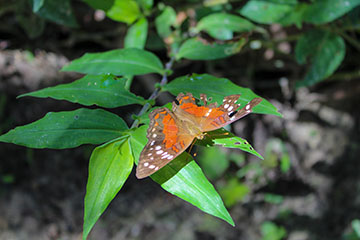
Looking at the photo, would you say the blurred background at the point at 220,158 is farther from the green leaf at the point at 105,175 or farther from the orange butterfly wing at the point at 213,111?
the green leaf at the point at 105,175

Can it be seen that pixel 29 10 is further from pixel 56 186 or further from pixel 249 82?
pixel 249 82

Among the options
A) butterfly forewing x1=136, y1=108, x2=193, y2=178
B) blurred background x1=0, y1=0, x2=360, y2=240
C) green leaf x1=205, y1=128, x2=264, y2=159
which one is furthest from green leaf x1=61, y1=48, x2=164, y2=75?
blurred background x1=0, y1=0, x2=360, y2=240

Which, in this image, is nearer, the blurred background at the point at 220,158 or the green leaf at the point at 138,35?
the green leaf at the point at 138,35

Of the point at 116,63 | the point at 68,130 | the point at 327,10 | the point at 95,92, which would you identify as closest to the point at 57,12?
A: the point at 116,63

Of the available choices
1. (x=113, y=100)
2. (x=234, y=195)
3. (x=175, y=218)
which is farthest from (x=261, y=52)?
(x=113, y=100)

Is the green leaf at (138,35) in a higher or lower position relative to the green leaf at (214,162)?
higher

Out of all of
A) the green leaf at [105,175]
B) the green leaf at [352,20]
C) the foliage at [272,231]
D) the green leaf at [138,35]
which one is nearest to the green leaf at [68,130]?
the green leaf at [105,175]

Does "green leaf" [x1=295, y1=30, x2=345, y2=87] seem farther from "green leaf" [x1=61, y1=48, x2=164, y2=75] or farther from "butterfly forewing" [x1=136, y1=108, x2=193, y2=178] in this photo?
"butterfly forewing" [x1=136, y1=108, x2=193, y2=178]
